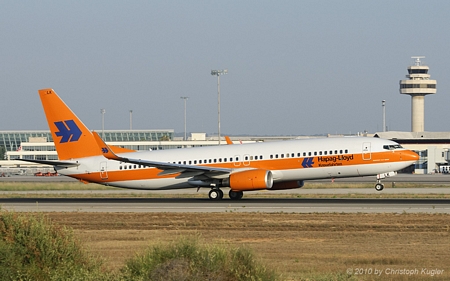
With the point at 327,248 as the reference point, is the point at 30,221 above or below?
above

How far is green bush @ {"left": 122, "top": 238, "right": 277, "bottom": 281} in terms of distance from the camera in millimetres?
10413

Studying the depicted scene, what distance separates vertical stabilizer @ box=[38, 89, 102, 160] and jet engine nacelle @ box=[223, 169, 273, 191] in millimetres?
9621

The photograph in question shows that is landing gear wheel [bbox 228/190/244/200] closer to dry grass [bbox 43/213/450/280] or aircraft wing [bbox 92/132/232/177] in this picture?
aircraft wing [bbox 92/132/232/177]

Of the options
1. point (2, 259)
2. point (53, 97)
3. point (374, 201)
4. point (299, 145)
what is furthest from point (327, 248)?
point (53, 97)

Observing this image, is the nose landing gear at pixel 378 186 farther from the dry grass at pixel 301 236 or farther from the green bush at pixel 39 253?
the green bush at pixel 39 253

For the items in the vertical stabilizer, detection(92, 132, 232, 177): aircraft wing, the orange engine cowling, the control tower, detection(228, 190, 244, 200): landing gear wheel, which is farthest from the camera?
the control tower

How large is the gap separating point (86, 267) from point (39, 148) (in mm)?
137784

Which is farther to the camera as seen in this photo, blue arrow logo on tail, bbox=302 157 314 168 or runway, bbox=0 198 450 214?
blue arrow logo on tail, bbox=302 157 314 168

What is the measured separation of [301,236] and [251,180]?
1562 cm

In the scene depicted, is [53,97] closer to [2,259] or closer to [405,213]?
[405,213]

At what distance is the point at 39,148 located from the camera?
477ft

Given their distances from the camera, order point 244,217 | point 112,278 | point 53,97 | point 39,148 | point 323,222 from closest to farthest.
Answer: point 112,278 → point 323,222 → point 244,217 → point 53,97 → point 39,148

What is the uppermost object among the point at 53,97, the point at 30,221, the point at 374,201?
the point at 53,97

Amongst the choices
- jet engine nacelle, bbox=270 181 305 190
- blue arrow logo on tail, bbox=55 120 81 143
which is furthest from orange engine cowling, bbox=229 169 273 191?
blue arrow logo on tail, bbox=55 120 81 143
